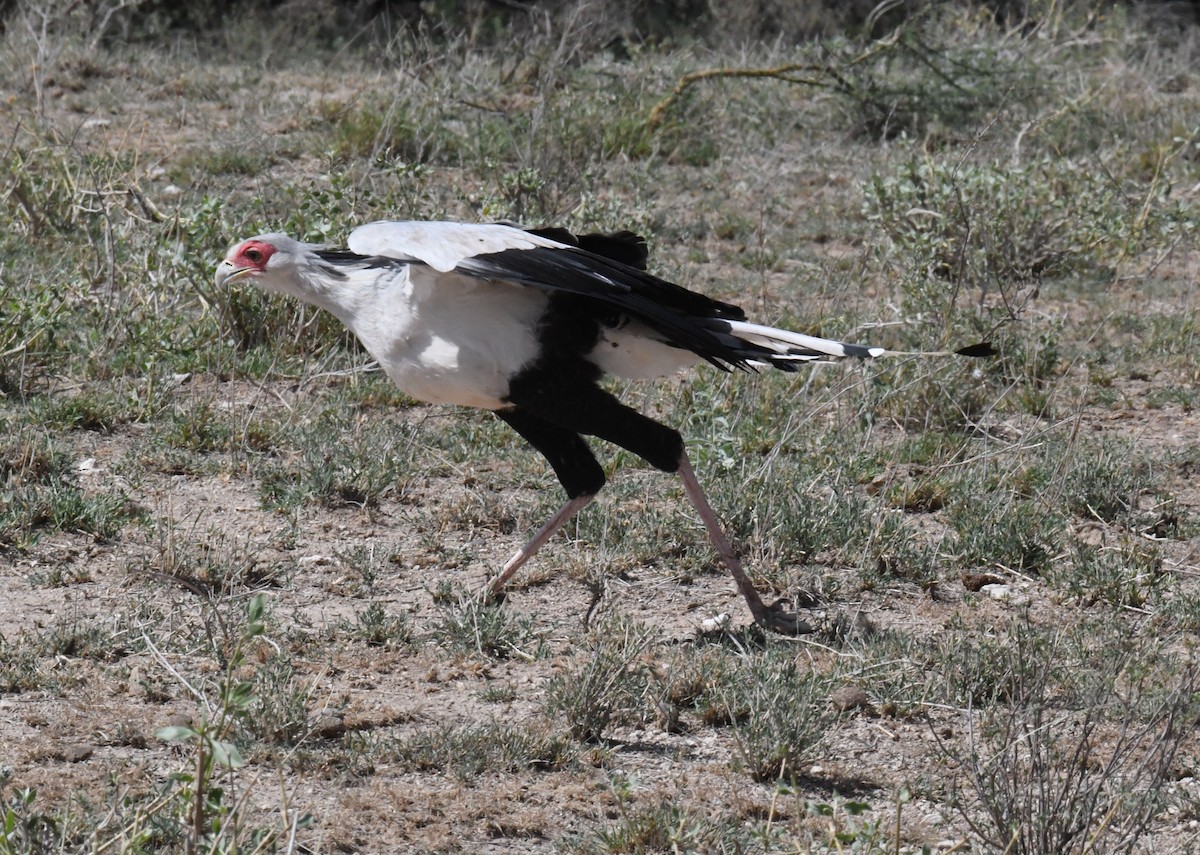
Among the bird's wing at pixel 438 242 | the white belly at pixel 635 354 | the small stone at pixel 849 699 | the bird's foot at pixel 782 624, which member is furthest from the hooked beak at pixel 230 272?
the small stone at pixel 849 699

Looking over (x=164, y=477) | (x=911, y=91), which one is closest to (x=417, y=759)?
(x=164, y=477)

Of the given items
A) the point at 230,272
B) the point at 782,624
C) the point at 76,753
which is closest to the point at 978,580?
the point at 782,624

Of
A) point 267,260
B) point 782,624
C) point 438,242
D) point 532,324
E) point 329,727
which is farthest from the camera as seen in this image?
point 267,260

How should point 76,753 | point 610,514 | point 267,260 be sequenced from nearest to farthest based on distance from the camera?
point 76,753
point 267,260
point 610,514

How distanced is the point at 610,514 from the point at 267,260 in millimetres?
1486

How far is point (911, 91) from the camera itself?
32.9 feet

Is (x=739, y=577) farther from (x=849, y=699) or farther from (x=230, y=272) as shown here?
(x=230, y=272)

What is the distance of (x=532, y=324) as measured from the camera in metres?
4.36

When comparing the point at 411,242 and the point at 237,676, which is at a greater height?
the point at 411,242

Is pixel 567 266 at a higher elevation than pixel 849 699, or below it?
higher

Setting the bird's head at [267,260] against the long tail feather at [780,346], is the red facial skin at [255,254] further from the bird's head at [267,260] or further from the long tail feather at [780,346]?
the long tail feather at [780,346]

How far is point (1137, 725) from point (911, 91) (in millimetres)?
6908

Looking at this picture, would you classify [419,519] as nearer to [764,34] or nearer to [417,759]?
[417,759]

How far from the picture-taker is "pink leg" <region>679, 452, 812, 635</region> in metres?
4.50
